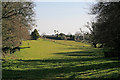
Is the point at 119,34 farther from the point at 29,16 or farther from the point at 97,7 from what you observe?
the point at 29,16

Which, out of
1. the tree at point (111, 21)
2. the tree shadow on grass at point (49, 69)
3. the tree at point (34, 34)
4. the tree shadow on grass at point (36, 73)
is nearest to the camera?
the tree shadow on grass at point (36, 73)

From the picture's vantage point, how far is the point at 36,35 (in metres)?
111

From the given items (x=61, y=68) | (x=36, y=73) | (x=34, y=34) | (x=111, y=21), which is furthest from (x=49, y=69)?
(x=34, y=34)

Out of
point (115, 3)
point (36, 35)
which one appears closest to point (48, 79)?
point (115, 3)

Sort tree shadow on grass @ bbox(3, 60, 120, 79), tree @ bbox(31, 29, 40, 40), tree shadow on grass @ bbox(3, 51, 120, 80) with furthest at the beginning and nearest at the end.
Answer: tree @ bbox(31, 29, 40, 40) < tree shadow on grass @ bbox(3, 51, 120, 80) < tree shadow on grass @ bbox(3, 60, 120, 79)

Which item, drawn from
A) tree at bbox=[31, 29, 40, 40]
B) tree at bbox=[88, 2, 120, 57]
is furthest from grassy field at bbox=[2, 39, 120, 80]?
tree at bbox=[31, 29, 40, 40]

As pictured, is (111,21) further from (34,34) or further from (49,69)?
(34,34)

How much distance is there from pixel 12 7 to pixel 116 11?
14.2 metres

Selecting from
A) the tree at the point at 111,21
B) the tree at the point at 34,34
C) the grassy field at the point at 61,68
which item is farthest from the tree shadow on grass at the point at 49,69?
the tree at the point at 34,34

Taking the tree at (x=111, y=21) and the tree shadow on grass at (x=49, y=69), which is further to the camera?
the tree at (x=111, y=21)

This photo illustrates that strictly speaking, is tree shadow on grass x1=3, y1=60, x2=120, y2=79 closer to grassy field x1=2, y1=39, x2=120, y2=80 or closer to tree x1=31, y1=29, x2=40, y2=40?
grassy field x1=2, y1=39, x2=120, y2=80

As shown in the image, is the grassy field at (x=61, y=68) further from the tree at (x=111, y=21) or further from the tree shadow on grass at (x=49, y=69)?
the tree at (x=111, y=21)

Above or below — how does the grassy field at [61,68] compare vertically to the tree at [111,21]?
below

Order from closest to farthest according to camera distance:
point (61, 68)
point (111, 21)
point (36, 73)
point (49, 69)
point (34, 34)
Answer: point (111, 21) → point (36, 73) → point (49, 69) → point (61, 68) → point (34, 34)
